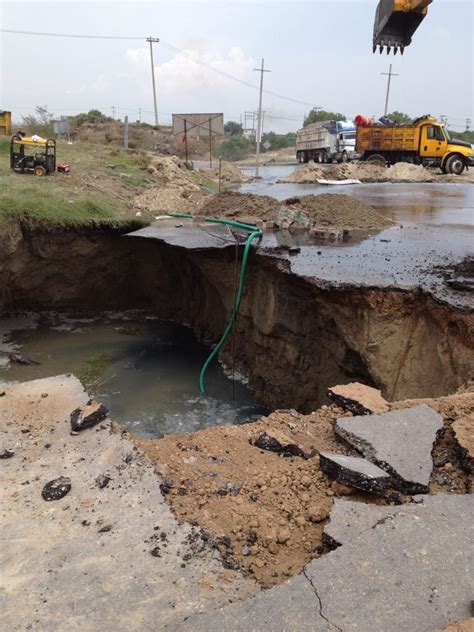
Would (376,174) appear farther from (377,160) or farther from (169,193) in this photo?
(169,193)

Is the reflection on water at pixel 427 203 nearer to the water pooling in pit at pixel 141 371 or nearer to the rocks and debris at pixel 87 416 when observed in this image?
the water pooling in pit at pixel 141 371

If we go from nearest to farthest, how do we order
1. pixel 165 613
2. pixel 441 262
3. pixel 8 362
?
pixel 165 613 < pixel 441 262 < pixel 8 362

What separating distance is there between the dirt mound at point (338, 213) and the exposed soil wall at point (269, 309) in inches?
99.8

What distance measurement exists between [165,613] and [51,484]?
1516 millimetres

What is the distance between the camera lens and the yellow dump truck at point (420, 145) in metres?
23.9

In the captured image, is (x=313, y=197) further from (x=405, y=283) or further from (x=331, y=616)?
(x=331, y=616)

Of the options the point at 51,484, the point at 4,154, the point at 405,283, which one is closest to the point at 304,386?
the point at 405,283

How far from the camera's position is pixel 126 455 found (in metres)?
3.80

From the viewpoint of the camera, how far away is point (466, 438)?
11.2ft

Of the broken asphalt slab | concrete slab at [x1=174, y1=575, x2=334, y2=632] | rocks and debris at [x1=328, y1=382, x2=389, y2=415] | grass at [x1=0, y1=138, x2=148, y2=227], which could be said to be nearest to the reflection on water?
grass at [x1=0, y1=138, x2=148, y2=227]

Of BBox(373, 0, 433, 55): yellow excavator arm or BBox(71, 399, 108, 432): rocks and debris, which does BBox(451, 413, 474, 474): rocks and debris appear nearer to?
BBox(71, 399, 108, 432): rocks and debris

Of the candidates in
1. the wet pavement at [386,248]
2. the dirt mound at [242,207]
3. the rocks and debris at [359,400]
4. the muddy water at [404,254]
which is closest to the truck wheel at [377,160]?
the wet pavement at [386,248]

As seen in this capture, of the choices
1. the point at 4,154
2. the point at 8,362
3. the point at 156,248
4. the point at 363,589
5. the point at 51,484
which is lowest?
the point at 8,362

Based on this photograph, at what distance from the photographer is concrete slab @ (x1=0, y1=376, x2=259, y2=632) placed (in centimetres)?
246
